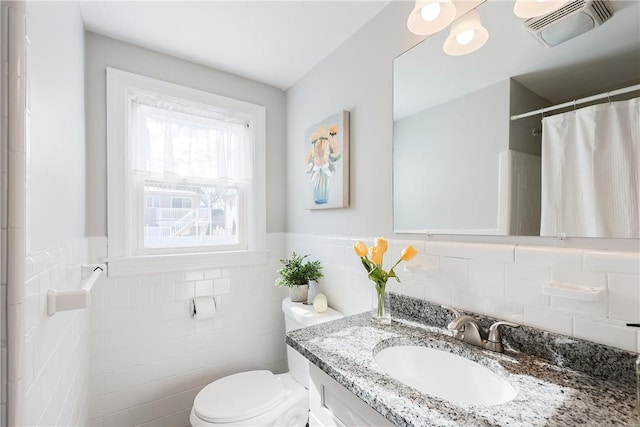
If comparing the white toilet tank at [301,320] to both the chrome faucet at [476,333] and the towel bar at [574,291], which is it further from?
the towel bar at [574,291]

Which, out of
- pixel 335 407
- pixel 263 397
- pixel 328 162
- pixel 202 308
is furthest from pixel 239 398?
pixel 328 162

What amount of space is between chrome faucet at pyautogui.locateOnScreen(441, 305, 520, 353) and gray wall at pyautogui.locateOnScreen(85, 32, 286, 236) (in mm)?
1453

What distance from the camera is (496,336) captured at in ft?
2.89

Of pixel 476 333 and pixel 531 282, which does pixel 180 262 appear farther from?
pixel 531 282

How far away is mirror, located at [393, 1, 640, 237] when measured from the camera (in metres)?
0.77

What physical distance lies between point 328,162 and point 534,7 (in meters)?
1.06

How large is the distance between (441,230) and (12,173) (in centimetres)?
119

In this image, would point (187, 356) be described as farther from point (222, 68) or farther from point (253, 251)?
point (222, 68)

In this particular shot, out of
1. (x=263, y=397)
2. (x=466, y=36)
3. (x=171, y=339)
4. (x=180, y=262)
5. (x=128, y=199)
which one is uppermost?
(x=466, y=36)

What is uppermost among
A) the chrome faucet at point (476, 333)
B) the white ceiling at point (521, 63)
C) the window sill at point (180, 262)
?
the white ceiling at point (521, 63)

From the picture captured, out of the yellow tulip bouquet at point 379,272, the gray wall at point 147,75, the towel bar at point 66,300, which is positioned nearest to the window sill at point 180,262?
the gray wall at point 147,75

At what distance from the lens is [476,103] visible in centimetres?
103

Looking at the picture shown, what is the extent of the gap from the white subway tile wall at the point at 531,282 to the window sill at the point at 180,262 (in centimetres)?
105

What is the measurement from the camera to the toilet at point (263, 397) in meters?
1.31
